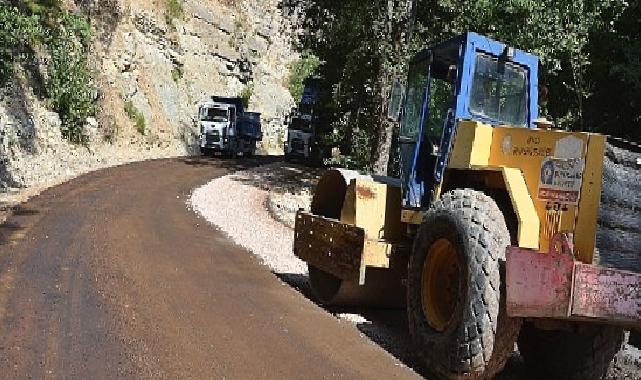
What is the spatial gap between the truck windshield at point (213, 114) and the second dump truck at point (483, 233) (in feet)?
88.5

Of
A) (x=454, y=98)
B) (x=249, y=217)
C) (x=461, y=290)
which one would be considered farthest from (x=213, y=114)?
(x=461, y=290)

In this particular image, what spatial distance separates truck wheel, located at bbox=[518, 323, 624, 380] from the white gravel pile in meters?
4.65

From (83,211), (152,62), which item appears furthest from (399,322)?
(152,62)

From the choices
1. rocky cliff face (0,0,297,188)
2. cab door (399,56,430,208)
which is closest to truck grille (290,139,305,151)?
rocky cliff face (0,0,297,188)

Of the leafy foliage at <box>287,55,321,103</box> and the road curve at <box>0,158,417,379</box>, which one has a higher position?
the leafy foliage at <box>287,55,321,103</box>

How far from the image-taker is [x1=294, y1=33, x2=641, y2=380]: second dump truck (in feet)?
16.9

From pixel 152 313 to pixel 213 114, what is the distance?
94.3ft

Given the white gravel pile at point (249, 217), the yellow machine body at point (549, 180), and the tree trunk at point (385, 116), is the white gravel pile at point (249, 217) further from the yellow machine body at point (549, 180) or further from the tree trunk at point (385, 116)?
the yellow machine body at point (549, 180)

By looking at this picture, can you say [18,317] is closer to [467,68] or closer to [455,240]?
[455,240]

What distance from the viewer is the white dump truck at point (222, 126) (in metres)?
34.8

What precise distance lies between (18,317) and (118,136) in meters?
25.4

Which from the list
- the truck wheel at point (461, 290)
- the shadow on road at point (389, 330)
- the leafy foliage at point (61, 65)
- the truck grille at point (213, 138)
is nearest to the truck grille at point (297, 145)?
the truck grille at point (213, 138)

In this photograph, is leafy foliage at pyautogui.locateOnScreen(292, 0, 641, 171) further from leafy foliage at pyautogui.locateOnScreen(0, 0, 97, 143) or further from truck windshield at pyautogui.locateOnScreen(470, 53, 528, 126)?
leafy foliage at pyautogui.locateOnScreen(0, 0, 97, 143)

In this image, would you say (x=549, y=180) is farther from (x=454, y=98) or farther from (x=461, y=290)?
(x=454, y=98)
